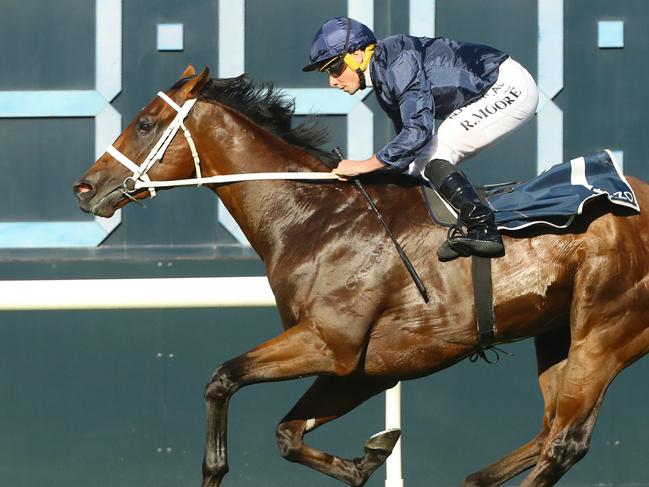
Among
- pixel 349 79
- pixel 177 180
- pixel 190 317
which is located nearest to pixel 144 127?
pixel 177 180

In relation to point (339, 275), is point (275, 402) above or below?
below

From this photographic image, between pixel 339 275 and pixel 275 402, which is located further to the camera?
pixel 275 402

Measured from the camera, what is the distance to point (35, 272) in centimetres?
563

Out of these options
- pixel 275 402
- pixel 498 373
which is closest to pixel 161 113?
pixel 275 402

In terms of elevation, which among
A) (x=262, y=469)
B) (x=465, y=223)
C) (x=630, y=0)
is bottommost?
(x=262, y=469)

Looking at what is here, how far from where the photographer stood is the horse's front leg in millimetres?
4266

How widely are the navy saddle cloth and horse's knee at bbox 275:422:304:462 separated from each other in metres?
0.88

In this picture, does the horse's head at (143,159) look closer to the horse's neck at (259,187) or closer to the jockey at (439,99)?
the horse's neck at (259,187)

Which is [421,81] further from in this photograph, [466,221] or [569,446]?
[569,446]

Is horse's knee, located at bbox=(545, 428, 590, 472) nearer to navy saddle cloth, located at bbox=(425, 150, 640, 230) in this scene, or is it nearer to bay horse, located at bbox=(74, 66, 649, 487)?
bay horse, located at bbox=(74, 66, 649, 487)

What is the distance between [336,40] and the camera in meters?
4.41

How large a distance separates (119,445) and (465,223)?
2.13m

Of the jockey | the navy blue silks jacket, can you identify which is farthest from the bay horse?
the navy blue silks jacket

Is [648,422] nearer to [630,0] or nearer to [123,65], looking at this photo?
[630,0]
